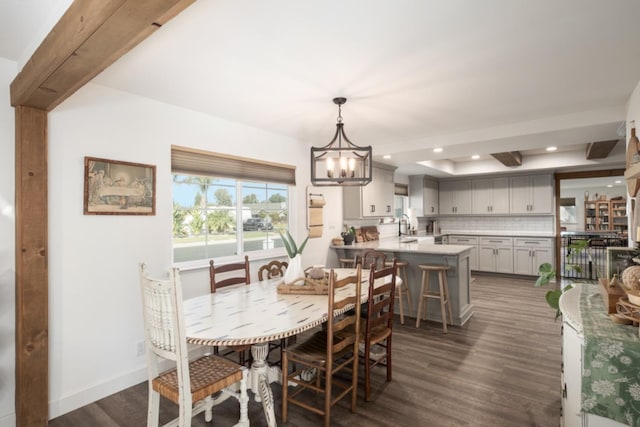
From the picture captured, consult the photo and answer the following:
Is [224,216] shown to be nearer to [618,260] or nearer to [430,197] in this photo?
[618,260]

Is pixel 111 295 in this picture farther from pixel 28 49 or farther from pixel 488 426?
pixel 488 426

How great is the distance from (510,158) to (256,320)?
527cm

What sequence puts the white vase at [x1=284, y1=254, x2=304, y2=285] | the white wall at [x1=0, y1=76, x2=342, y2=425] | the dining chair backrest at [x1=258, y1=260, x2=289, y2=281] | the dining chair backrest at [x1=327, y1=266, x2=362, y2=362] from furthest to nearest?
the dining chair backrest at [x1=258, y1=260, x2=289, y2=281] < the white vase at [x1=284, y1=254, x2=304, y2=285] < the white wall at [x1=0, y1=76, x2=342, y2=425] < the dining chair backrest at [x1=327, y1=266, x2=362, y2=362]

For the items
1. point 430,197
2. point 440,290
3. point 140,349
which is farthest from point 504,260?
point 140,349

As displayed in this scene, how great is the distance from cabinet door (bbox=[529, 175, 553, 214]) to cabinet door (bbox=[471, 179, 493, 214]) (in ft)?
2.66

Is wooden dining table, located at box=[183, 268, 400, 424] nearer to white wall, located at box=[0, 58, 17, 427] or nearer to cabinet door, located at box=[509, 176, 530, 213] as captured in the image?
white wall, located at box=[0, 58, 17, 427]

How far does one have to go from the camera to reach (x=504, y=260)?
7.02 m

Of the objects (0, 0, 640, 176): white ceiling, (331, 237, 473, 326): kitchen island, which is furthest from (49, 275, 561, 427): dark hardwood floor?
(0, 0, 640, 176): white ceiling

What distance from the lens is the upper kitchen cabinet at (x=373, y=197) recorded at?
203 inches

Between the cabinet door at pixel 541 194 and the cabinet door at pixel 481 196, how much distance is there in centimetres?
81

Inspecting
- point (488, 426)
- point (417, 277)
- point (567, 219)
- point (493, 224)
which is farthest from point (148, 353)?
point (567, 219)

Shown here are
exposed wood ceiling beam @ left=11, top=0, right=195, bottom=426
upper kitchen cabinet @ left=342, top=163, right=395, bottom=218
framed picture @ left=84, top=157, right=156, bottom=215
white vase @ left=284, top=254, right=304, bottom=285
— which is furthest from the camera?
upper kitchen cabinet @ left=342, top=163, right=395, bottom=218

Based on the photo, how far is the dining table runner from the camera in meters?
1.17

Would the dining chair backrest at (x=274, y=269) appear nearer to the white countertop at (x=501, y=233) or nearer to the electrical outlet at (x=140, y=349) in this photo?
the electrical outlet at (x=140, y=349)
